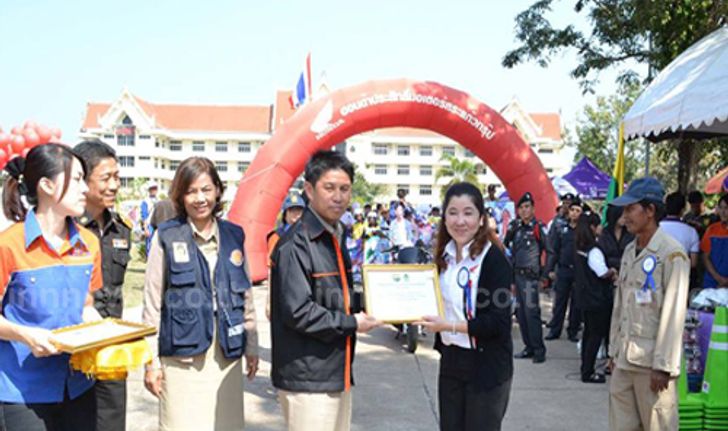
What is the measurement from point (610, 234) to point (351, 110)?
5.93 m

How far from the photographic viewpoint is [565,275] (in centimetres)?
757

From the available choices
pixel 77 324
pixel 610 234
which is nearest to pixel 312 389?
pixel 77 324

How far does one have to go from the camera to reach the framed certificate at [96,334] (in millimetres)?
2152

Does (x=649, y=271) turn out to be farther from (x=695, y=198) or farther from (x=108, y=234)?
(x=695, y=198)

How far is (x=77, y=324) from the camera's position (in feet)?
8.09

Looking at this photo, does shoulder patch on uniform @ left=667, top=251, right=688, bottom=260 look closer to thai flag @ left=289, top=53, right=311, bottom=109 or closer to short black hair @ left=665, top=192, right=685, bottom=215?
short black hair @ left=665, top=192, right=685, bottom=215

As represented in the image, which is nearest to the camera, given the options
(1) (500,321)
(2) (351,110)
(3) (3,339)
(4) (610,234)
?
(3) (3,339)

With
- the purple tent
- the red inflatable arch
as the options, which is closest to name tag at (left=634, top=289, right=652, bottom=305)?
the red inflatable arch

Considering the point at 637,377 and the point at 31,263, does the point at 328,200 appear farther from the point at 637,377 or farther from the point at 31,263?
the point at 637,377

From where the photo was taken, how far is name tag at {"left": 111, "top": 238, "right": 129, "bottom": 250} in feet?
11.2

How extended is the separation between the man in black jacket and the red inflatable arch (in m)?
8.28

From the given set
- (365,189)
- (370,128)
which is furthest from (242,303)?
(365,189)

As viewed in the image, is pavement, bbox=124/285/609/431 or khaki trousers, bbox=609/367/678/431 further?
pavement, bbox=124/285/609/431

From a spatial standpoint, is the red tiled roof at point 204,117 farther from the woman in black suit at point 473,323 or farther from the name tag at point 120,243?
the woman in black suit at point 473,323
